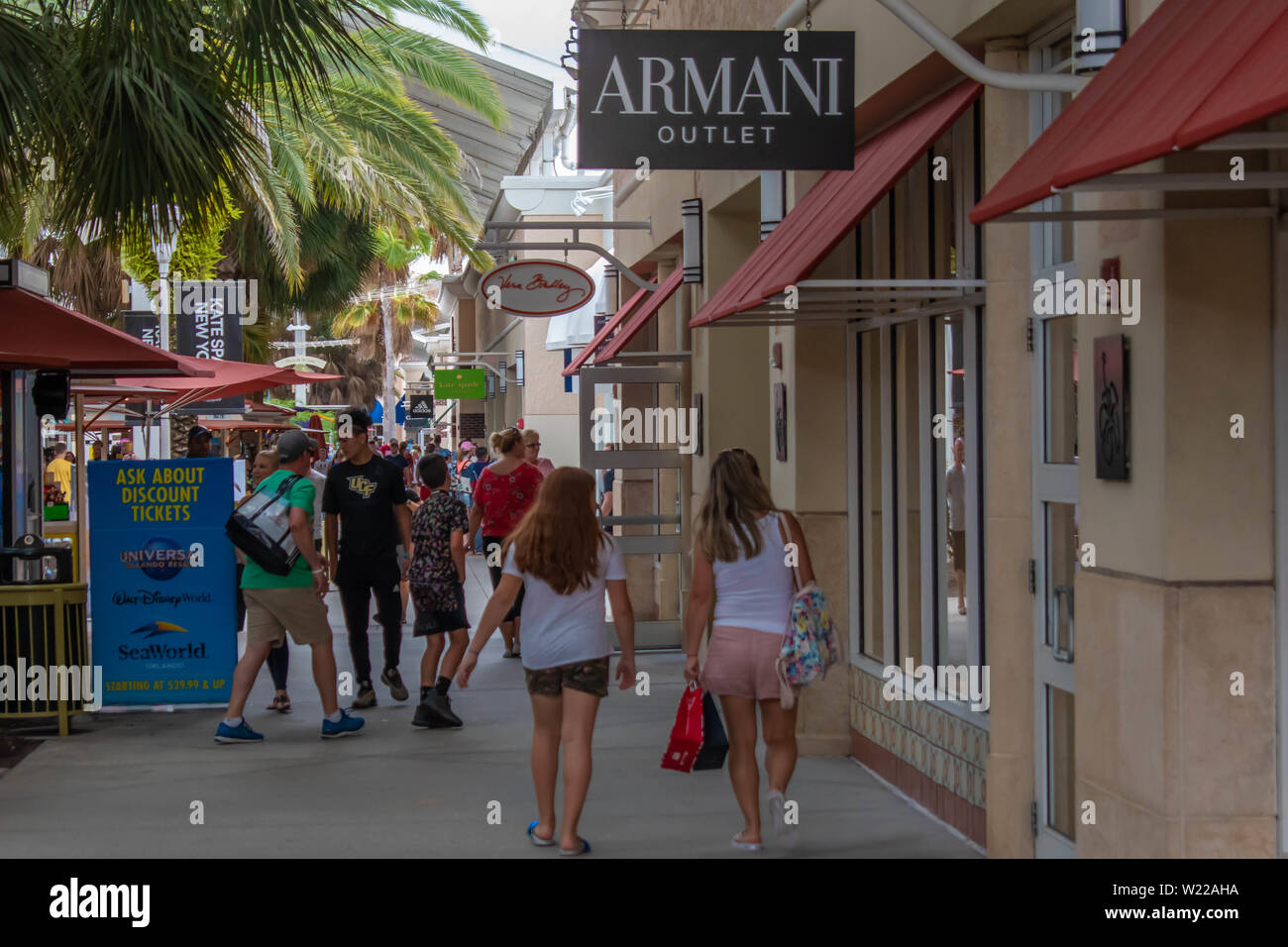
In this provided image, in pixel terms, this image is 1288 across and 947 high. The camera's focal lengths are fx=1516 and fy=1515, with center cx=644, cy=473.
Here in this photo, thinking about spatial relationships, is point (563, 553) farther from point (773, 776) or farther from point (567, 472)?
point (773, 776)

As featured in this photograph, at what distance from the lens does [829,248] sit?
22.3 feet

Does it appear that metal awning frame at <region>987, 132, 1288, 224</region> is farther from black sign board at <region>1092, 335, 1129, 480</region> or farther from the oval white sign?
the oval white sign

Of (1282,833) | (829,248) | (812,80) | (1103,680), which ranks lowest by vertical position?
(1282,833)

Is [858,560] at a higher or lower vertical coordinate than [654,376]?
lower

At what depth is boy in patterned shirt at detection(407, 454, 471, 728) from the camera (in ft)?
32.2

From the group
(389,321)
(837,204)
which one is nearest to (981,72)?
(837,204)

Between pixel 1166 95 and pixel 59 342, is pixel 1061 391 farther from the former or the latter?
pixel 59 342

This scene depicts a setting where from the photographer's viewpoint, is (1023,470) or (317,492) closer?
(1023,470)

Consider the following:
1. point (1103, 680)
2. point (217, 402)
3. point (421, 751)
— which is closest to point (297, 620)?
point (421, 751)

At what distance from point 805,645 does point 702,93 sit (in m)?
2.45

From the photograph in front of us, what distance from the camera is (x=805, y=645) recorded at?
641 cm

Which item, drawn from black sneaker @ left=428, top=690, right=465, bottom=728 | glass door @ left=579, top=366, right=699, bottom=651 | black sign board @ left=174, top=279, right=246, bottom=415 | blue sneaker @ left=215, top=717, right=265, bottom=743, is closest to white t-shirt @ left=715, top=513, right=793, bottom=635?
black sneaker @ left=428, top=690, right=465, bottom=728

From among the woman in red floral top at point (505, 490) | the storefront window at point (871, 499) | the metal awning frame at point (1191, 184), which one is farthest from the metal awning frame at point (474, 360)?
the metal awning frame at point (1191, 184)

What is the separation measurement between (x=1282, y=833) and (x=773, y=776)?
2.43 m
